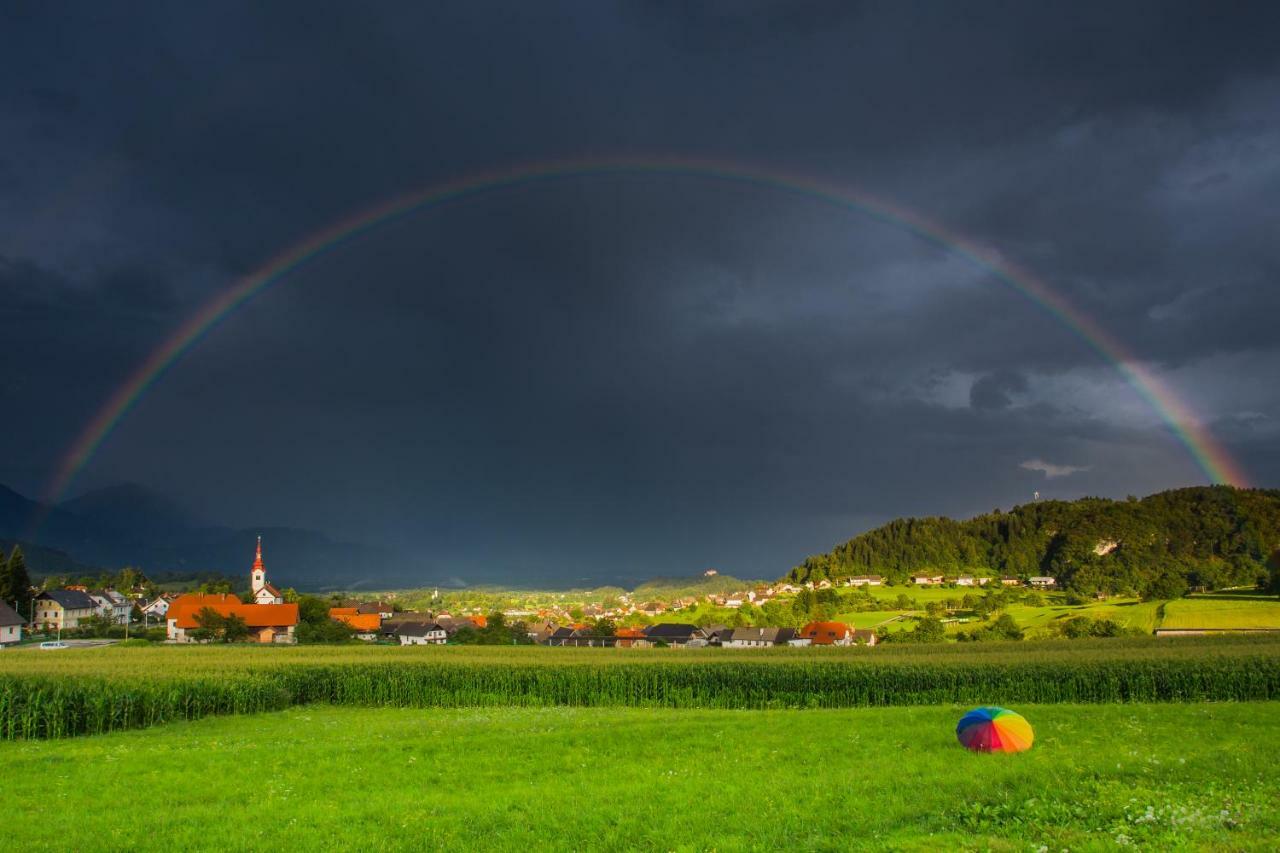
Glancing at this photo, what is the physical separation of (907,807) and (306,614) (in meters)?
104

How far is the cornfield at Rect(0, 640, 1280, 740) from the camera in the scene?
29.5m

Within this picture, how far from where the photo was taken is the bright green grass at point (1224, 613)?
63438 millimetres

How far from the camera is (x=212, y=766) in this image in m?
17.3

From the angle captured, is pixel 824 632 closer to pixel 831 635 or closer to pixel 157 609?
pixel 831 635

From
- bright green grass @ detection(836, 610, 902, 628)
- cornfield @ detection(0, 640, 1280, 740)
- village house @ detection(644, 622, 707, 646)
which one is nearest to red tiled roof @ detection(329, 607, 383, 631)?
village house @ detection(644, 622, 707, 646)

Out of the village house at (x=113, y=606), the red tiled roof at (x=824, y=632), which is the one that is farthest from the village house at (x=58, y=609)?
the red tiled roof at (x=824, y=632)

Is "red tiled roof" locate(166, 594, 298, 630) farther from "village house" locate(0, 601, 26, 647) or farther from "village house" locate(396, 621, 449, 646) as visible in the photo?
"village house" locate(0, 601, 26, 647)

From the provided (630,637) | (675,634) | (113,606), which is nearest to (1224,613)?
(675,634)

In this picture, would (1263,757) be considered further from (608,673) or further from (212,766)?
(608,673)

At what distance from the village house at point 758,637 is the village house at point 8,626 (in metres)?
75.8

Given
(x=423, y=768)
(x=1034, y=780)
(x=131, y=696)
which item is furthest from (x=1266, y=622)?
(x=131, y=696)

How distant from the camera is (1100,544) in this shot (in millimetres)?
130750

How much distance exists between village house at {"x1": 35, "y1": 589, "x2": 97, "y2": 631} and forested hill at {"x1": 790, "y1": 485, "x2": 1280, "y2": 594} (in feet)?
422

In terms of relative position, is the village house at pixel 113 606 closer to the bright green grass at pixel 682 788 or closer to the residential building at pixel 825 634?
the residential building at pixel 825 634
